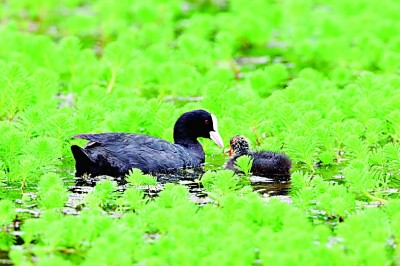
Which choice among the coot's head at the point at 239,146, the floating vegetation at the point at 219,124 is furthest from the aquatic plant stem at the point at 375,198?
the coot's head at the point at 239,146

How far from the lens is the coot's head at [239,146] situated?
1177 centimetres

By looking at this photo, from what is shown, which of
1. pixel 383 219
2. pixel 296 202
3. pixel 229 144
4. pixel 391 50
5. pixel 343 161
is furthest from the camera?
pixel 391 50

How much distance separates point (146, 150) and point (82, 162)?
1.00m

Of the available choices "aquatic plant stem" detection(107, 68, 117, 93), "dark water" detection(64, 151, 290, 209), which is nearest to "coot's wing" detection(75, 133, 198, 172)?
"dark water" detection(64, 151, 290, 209)

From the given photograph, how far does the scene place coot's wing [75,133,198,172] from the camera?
11.3 meters

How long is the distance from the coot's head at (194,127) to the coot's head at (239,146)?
0.77 m

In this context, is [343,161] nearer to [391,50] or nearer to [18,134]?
[18,134]

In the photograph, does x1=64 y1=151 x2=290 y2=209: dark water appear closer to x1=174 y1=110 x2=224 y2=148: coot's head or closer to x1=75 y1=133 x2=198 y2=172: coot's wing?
x1=75 y1=133 x2=198 y2=172: coot's wing

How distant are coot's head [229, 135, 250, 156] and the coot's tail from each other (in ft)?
6.36

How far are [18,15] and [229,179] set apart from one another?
1432cm

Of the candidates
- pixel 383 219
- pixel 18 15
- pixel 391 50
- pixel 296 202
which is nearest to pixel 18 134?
pixel 296 202

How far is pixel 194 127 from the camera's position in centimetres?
1274

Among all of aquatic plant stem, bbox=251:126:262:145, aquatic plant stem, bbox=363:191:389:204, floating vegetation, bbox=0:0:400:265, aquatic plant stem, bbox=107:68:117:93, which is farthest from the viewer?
aquatic plant stem, bbox=107:68:117:93

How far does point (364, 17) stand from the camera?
71.4 feet
